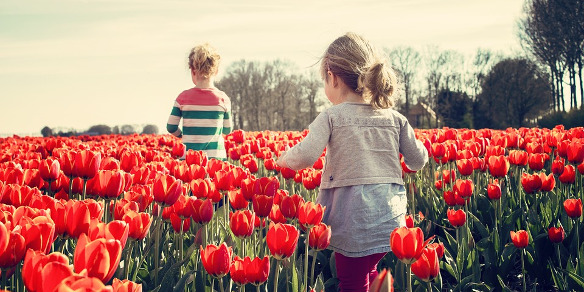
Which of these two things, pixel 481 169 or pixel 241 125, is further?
pixel 241 125

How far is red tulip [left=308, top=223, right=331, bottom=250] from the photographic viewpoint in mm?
2533

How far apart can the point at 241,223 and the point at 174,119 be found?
142 inches

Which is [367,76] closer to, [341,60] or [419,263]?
[341,60]

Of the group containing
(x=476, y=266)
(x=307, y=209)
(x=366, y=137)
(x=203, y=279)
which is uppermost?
(x=366, y=137)

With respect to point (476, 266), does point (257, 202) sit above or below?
above

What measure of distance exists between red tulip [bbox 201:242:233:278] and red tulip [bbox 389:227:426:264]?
25.9 inches

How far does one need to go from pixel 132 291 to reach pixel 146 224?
3.28 feet

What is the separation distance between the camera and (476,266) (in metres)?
3.59

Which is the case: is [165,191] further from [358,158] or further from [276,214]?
[358,158]

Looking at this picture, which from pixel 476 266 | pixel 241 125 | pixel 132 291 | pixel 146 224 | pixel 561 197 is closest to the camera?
pixel 132 291

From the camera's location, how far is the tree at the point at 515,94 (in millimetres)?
38844

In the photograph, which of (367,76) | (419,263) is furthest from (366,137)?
(419,263)

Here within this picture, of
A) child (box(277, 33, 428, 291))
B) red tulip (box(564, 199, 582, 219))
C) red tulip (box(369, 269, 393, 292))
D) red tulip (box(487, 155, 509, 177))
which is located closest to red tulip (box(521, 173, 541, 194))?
red tulip (box(487, 155, 509, 177))

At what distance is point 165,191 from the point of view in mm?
2664
